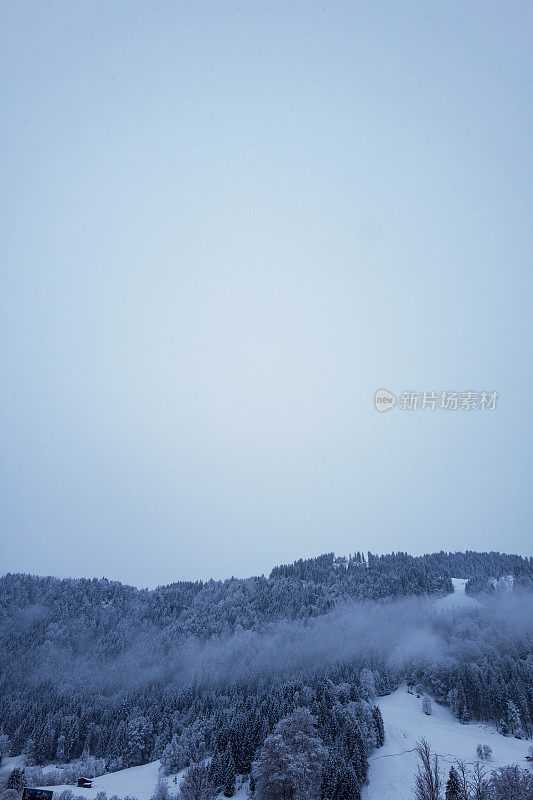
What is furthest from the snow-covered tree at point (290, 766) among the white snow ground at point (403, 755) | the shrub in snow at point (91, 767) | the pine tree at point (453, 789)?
the shrub in snow at point (91, 767)

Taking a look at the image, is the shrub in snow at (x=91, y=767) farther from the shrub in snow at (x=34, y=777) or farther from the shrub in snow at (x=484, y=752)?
the shrub in snow at (x=484, y=752)

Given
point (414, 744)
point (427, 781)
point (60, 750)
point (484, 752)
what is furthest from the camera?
point (60, 750)

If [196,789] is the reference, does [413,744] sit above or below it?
above

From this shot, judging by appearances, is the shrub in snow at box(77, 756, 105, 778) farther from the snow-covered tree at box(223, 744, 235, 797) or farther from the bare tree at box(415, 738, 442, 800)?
the bare tree at box(415, 738, 442, 800)

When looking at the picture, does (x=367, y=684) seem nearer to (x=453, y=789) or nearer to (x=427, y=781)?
(x=453, y=789)

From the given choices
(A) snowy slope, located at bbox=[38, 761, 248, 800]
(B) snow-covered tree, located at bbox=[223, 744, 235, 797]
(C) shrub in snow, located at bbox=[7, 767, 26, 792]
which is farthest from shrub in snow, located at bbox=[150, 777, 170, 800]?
(C) shrub in snow, located at bbox=[7, 767, 26, 792]

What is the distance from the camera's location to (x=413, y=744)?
10781cm

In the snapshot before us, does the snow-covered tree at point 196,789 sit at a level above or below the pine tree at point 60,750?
above

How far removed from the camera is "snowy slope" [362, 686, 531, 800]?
8898 centimetres

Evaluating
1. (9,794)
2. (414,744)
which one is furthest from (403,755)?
(9,794)

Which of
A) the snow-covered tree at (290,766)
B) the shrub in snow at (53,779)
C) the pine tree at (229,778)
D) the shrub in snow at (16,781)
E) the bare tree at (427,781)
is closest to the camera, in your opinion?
the bare tree at (427,781)

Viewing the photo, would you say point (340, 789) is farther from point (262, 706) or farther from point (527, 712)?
point (527, 712)

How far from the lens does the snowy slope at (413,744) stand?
88981mm

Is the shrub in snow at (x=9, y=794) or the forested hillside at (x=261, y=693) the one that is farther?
the forested hillside at (x=261, y=693)
